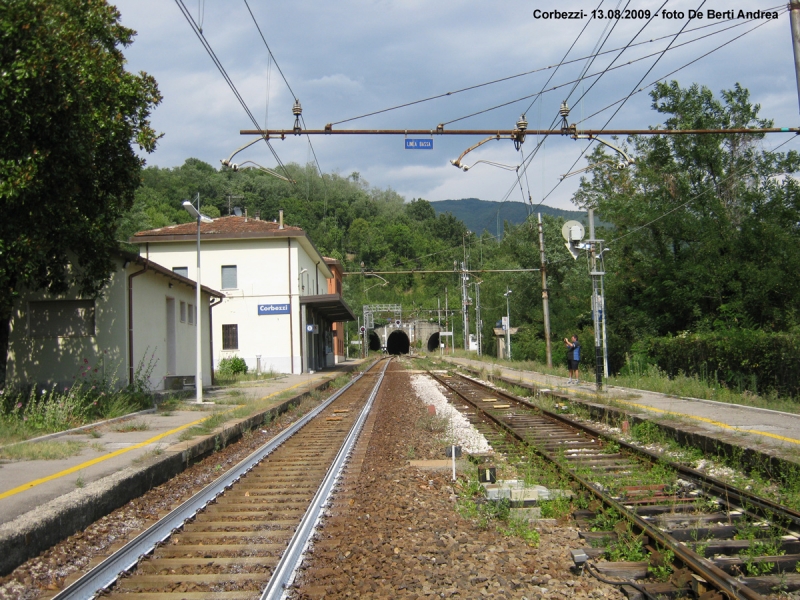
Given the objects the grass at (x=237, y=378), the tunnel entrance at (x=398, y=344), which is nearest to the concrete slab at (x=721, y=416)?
the grass at (x=237, y=378)

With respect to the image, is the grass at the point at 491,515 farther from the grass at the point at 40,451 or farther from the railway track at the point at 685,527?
the grass at the point at 40,451

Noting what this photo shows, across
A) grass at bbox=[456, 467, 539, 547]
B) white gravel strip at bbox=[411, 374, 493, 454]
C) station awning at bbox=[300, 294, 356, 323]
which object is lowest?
white gravel strip at bbox=[411, 374, 493, 454]

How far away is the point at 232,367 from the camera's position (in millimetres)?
31938

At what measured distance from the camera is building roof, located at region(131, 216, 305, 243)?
34781 millimetres

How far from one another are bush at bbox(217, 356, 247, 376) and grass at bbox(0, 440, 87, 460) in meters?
22.4

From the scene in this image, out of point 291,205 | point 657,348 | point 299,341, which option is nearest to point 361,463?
point 657,348

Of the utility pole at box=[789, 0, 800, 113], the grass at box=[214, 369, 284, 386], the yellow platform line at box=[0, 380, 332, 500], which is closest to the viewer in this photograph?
the yellow platform line at box=[0, 380, 332, 500]

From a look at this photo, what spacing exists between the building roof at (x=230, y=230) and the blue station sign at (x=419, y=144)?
23.5 metres

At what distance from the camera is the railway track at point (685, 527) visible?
4.39m

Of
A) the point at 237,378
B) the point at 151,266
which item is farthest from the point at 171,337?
the point at 237,378

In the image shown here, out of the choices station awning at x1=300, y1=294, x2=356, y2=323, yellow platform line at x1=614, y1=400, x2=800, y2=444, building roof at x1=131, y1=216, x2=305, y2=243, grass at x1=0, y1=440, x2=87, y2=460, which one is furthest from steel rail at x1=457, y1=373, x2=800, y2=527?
building roof at x1=131, y1=216, x2=305, y2=243

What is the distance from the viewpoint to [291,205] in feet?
258

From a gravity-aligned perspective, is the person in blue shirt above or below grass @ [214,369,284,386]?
above

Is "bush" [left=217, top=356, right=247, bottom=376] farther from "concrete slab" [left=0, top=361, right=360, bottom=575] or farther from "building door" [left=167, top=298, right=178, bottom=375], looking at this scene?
"concrete slab" [left=0, top=361, right=360, bottom=575]
